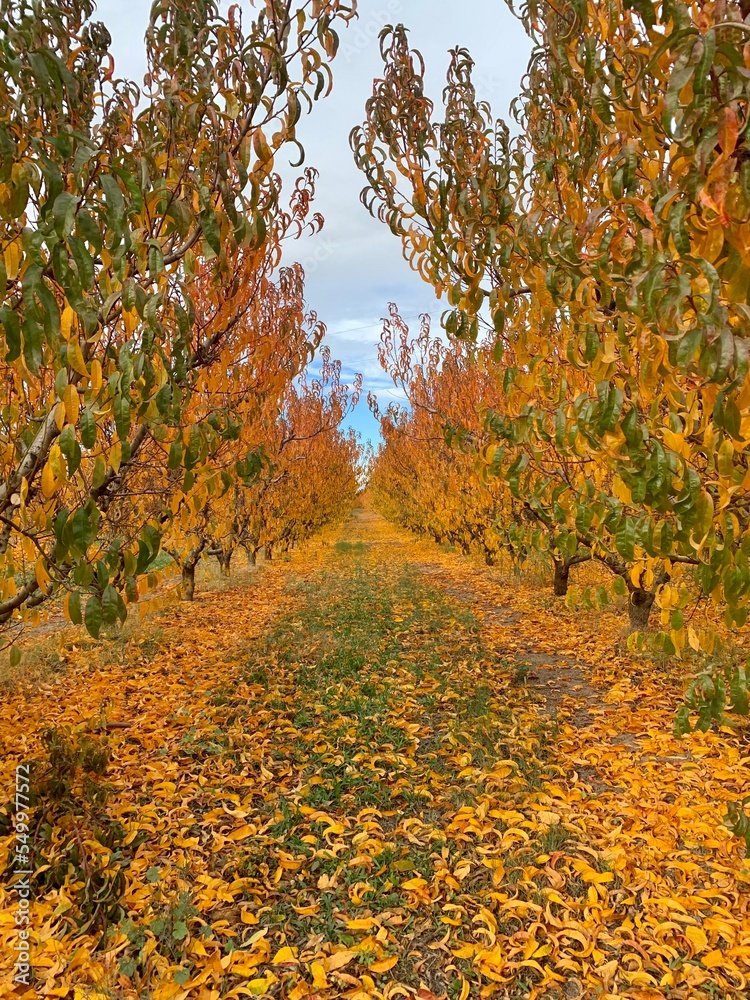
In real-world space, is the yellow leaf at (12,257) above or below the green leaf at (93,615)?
above

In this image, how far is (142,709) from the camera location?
472 centimetres

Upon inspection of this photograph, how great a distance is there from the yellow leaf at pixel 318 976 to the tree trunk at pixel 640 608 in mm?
5098

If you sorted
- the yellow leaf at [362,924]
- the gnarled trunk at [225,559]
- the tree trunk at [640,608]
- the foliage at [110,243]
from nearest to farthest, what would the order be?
the foliage at [110,243], the yellow leaf at [362,924], the tree trunk at [640,608], the gnarled trunk at [225,559]

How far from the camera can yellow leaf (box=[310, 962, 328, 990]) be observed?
2172mm

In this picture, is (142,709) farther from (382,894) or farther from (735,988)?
(735,988)

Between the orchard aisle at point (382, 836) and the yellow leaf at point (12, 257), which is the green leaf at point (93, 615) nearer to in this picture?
the yellow leaf at point (12, 257)

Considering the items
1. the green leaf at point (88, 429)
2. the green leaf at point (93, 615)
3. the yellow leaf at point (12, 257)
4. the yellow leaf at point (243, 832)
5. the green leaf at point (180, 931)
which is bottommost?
the yellow leaf at point (243, 832)

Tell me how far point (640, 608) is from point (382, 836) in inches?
178

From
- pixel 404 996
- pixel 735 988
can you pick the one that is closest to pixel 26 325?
pixel 404 996

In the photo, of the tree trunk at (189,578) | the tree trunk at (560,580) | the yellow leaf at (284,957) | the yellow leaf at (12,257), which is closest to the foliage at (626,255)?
the yellow leaf at (12,257)

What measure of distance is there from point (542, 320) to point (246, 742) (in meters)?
3.67

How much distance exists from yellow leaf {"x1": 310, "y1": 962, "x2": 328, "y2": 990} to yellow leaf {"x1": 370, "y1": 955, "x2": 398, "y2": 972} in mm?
200

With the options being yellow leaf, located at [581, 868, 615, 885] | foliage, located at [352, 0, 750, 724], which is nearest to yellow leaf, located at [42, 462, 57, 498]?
foliage, located at [352, 0, 750, 724]

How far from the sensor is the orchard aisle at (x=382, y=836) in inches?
88.4
